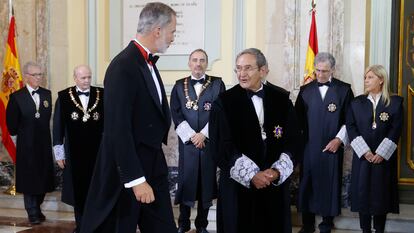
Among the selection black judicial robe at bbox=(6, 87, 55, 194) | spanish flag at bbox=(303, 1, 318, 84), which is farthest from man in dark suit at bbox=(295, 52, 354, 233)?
black judicial robe at bbox=(6, 87, 55, 194)

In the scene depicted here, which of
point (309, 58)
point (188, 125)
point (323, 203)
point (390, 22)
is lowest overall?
point (323, 203)

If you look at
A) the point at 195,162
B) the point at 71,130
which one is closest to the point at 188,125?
the point at 195,162

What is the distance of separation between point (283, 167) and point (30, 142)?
139 inches

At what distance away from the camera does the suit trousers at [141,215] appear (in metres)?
3.19

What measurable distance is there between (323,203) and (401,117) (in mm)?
1146

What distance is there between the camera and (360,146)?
5344 millimetres

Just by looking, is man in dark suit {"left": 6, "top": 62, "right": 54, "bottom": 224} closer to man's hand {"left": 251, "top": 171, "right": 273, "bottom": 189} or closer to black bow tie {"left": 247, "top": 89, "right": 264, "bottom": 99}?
black bow tie {"left": 247, "top": 89, "right": 264, "bottom": 99}

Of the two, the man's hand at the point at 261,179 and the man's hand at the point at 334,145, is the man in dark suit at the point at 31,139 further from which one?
the man's hand at the point at 261,179

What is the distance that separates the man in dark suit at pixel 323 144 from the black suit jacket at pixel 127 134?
2.78 m

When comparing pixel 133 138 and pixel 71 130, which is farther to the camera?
pixel 71 130

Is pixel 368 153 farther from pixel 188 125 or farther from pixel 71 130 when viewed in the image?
pixel 71 130

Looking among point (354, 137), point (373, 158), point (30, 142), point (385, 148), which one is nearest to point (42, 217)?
point (30, 142)

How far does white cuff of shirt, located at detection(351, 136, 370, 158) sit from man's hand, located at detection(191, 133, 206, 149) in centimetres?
150

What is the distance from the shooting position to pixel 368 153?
5320 mm
